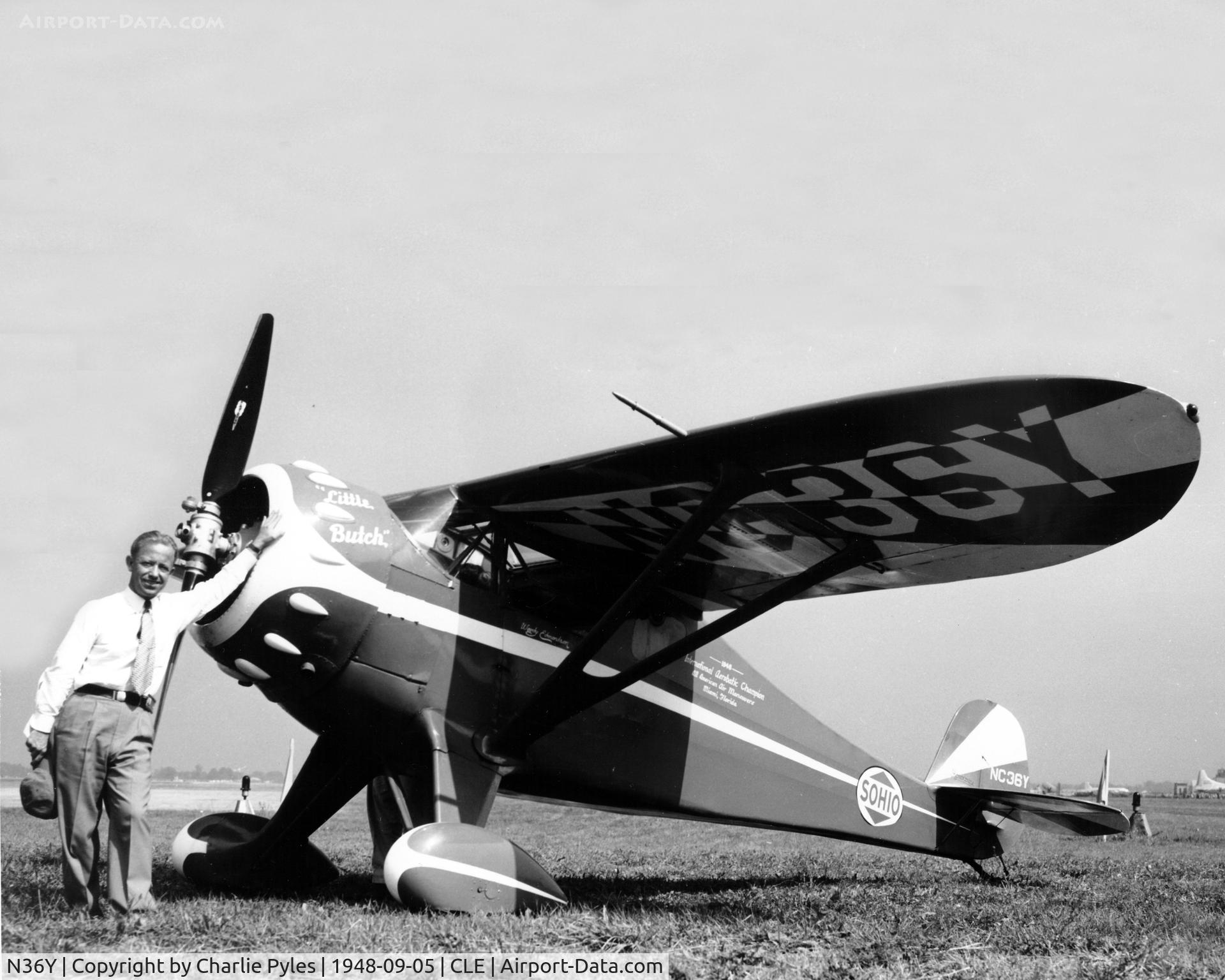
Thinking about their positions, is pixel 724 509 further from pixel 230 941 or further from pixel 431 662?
pixel 230 941

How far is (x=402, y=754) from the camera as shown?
21.2 feet

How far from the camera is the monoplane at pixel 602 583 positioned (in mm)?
5695

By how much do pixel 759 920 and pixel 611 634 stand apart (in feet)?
5.81

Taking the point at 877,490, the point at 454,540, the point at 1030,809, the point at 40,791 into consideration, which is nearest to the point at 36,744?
the point at 40,791

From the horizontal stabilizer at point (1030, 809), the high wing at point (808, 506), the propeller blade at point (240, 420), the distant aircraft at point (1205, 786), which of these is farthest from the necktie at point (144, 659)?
the distant aircraft at point (1205, 786)

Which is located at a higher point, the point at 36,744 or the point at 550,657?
the point at 550,657

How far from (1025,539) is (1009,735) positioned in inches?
191

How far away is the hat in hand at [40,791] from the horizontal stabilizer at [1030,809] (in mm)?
7516

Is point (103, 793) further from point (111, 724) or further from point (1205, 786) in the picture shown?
point (1205, 786)

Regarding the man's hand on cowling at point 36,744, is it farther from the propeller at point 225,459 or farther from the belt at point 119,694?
the propeller at point 225,459

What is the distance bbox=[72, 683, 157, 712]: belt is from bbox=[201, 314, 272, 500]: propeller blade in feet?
6.59

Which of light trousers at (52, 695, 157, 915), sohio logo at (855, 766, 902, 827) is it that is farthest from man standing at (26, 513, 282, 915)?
sohio logo at (855, 766, 902, 827)

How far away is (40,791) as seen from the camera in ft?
14.1

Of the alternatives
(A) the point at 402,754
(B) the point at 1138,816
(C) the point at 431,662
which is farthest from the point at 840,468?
(B) the point at 1138,816
